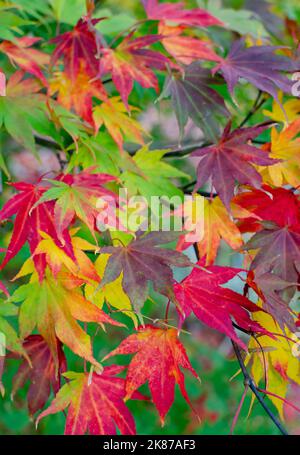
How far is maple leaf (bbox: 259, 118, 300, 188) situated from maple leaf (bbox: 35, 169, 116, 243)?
0.74 ft

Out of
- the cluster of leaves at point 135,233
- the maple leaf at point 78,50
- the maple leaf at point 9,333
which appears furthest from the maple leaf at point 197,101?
the maple leaf at point 9,333

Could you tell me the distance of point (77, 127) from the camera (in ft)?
2.63

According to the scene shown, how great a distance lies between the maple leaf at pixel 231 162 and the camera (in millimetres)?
729

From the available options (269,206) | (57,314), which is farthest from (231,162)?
(57,314)

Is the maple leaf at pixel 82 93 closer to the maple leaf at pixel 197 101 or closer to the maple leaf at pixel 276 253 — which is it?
the maple leaf at pixel 197 101

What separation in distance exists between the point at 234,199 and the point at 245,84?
0.51 m

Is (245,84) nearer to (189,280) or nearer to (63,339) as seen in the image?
(189,280)

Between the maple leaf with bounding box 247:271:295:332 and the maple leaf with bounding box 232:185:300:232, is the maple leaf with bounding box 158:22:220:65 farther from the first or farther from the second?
the maple leaf with bounding box 247:271:295:332

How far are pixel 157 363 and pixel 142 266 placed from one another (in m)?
0.12

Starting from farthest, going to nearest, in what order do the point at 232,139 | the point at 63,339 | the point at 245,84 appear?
the point at 245,84 → the point at 232,139 → the point at 63,339

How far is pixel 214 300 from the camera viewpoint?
2.23 ft

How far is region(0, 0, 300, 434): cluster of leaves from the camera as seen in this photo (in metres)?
0.66

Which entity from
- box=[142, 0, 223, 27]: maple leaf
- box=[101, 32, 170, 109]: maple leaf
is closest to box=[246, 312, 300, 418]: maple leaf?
box=[101, 32, 170, 109]: maple leaf
